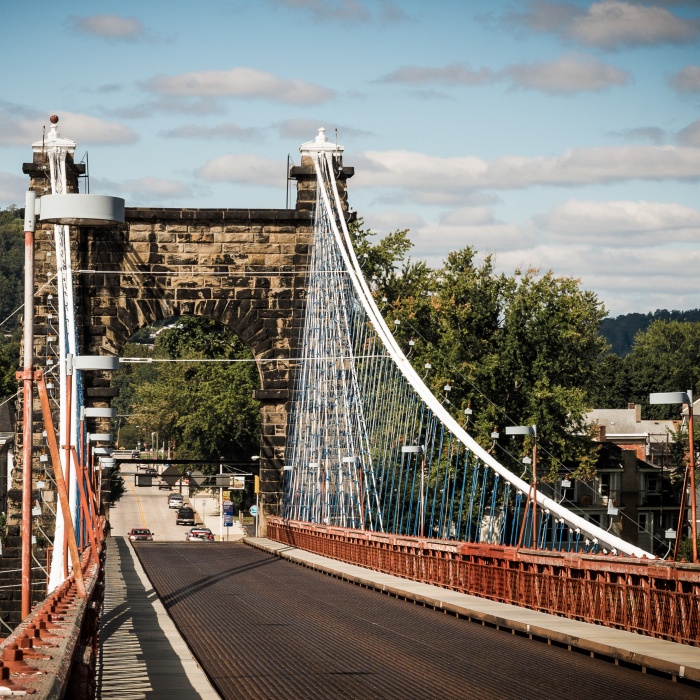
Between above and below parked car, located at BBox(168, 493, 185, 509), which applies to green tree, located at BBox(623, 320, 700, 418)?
above

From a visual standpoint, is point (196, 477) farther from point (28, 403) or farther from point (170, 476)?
point (28, 403)

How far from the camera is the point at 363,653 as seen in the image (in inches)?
701

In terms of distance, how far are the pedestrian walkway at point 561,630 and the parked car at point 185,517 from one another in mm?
75545

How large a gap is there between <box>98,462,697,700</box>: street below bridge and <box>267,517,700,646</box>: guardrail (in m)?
1.12

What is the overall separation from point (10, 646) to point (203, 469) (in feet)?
252

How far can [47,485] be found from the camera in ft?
159

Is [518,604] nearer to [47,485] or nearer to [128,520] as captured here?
[47,485]

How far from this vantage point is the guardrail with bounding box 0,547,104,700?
6992mm

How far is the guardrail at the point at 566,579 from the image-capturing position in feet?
56.4

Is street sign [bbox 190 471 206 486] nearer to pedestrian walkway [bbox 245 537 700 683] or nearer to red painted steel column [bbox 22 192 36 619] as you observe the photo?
pedestrian walkway [bbox 245 537 700 683]

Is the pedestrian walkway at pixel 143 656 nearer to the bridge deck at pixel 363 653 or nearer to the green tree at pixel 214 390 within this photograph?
the bridge deck at pixel 363 653

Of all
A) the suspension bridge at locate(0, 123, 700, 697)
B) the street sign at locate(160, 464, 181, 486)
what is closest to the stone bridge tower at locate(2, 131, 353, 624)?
the suspension bridge at locate(0, 123, 700, 697)

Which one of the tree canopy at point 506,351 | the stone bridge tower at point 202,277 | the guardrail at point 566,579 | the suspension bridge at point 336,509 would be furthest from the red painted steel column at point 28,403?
the tree canopy at point 506,351

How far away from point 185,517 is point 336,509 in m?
61.7
